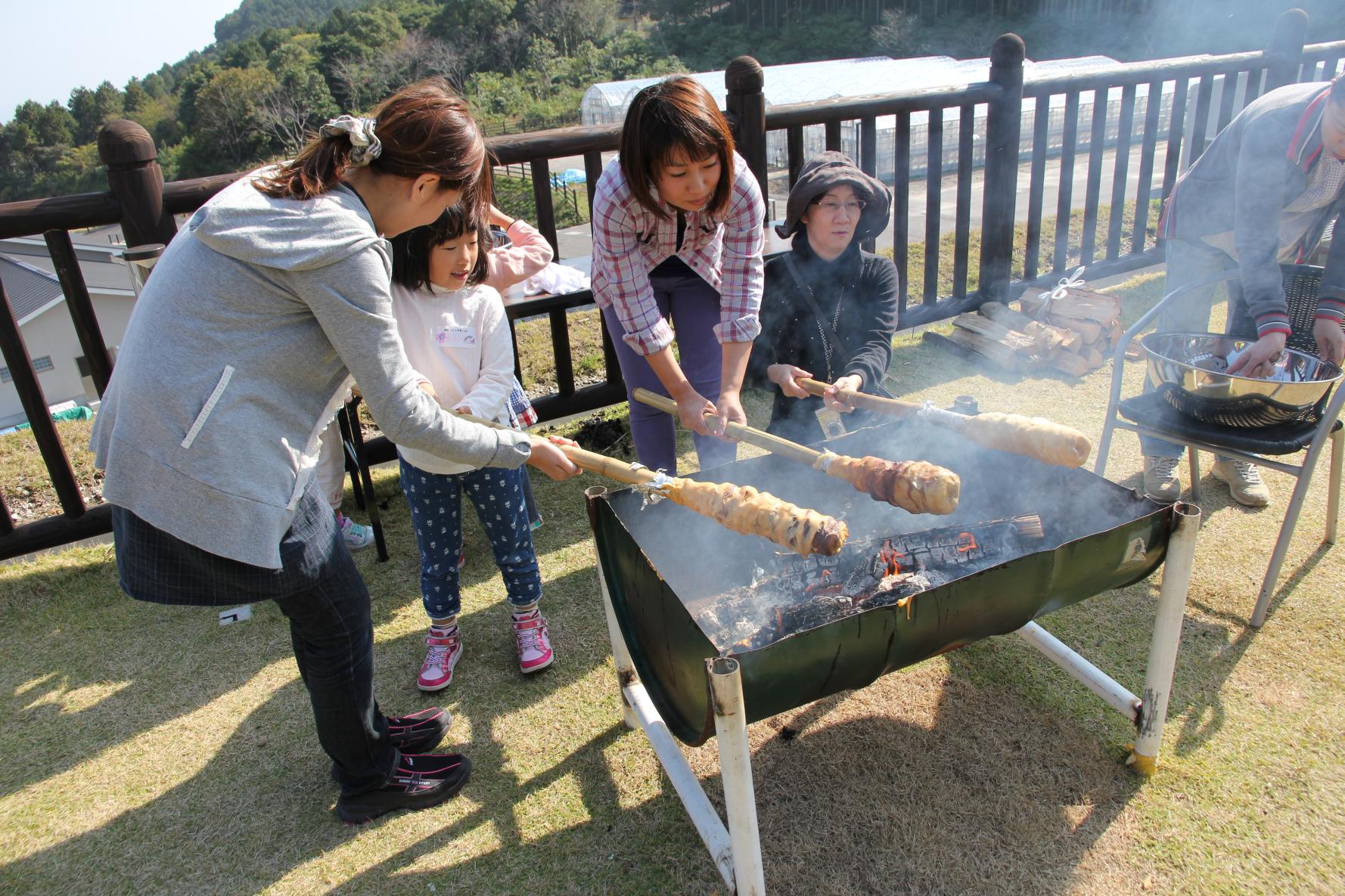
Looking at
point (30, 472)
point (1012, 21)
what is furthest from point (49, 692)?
point (1012, 21)

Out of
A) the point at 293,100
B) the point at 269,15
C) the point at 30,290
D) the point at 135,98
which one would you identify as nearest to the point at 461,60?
the point at 293,100

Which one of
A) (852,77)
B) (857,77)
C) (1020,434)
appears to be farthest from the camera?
(857,77)

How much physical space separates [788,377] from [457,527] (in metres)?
1.47

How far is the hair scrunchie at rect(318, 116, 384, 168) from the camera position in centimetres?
178

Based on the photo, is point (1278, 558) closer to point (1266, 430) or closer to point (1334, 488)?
point (1266, 430)

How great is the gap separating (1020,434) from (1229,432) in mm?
1338

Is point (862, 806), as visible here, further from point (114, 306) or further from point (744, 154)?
point (114, 306)

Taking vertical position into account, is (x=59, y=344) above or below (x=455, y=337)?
below

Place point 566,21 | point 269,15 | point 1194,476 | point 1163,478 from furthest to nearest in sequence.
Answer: point 269,15 < point 566,21 < point 1163,478 < point 1194,476

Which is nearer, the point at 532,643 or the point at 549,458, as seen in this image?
the point at 549,458

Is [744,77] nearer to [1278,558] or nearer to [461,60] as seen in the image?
[1278,558]

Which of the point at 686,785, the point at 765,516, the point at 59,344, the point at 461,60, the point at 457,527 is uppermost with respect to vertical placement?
the point at 461,60

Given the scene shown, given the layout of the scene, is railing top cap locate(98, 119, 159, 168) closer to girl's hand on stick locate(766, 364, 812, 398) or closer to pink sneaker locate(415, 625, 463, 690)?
pink sneaker locate(415, 625, 463, 690)

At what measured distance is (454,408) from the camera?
2852mm
